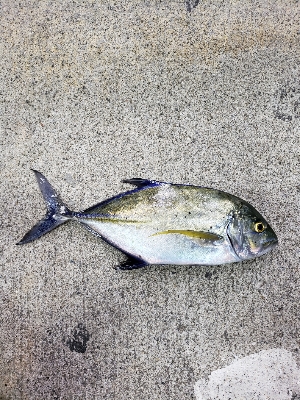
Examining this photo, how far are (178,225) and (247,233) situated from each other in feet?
1.32

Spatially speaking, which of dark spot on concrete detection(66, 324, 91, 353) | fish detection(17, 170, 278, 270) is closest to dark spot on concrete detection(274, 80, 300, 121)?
fish detection(17, 170, 278, 270)

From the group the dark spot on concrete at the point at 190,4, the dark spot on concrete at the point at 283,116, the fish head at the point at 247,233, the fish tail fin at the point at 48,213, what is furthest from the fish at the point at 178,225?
the dark spot on concrete at the point at 190,4

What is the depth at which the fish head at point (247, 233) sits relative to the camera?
2.41 metres

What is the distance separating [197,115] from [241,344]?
59.8 inches

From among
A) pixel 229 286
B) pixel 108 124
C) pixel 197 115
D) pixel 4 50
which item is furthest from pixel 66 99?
pixel 229 286

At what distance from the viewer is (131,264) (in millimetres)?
2523

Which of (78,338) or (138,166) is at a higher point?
(138,166)

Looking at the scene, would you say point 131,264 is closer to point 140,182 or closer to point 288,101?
point 140,182

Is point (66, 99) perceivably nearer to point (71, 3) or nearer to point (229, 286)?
point (71, 3)

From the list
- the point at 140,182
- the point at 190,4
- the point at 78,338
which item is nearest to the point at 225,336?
the point at 78,338

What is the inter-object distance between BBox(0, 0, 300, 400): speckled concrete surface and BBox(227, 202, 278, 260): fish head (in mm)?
285

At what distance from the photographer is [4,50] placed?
290 cm

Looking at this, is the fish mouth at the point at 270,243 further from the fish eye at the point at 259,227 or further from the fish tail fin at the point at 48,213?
the fish tail fin at the point at 48,213

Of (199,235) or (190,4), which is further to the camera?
(190,4)
